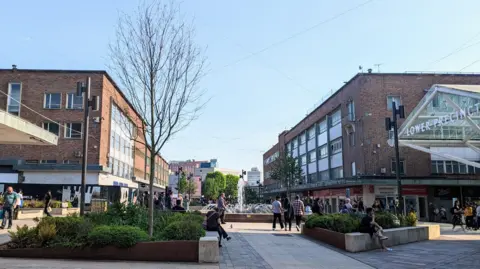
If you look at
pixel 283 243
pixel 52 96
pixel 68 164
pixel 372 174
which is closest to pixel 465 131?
pixel 372 174

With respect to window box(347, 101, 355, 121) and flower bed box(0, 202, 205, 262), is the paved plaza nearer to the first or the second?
flower bed box(0, 202, 205, 262)

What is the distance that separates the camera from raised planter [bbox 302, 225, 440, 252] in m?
13.2

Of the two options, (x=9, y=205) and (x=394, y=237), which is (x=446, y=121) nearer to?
(x=394, y=237)

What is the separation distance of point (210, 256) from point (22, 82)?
3731cm

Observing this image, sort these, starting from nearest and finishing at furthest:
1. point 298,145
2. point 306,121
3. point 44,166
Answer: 1. point 44,166
2. point 306,121
3. point 298,145

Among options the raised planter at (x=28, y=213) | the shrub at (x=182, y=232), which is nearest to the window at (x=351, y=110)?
the raised planter at (x=28, y=213)

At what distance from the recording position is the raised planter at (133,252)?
9945 mm

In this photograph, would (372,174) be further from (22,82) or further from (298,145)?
(22,82)

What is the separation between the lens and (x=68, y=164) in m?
38.9

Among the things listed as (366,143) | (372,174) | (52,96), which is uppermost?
(52,96)

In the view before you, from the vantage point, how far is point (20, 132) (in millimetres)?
16328

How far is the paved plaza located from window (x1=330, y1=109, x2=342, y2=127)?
3236 centimetres

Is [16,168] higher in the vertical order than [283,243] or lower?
higher

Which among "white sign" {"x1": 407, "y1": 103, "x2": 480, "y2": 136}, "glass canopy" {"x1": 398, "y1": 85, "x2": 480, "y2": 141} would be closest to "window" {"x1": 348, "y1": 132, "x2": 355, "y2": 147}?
"glass canopy" {"x1": 398, "y1": 85, "x2": 480, "y2": 141}
